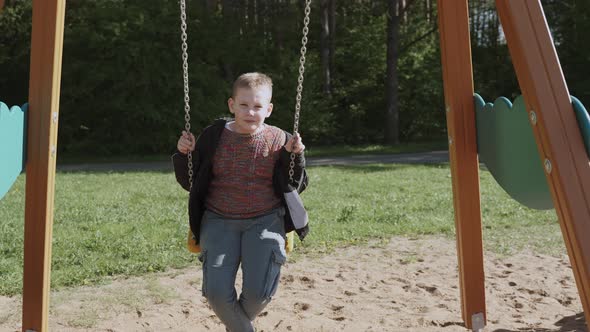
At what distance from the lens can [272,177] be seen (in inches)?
132

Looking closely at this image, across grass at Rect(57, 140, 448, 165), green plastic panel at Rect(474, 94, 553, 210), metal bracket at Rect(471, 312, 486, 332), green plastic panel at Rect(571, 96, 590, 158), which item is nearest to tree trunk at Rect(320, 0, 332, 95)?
grass at Rect(57, 140, 448, 165)

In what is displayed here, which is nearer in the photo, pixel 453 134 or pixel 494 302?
pixel 453 134

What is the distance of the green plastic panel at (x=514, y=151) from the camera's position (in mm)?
3240

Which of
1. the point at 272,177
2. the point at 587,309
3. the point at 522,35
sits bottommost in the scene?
the point at 587,309

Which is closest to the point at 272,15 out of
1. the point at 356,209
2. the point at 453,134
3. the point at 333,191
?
the point at 333,191

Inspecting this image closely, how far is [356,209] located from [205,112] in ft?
37.1

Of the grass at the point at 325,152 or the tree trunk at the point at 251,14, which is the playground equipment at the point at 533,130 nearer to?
the grass at the point at 325,152

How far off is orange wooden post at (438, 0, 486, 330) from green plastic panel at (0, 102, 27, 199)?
217 cm

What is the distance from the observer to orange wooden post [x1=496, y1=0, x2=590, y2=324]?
2742 millimetres

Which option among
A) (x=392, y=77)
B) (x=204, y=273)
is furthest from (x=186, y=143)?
(x=392, y=77)

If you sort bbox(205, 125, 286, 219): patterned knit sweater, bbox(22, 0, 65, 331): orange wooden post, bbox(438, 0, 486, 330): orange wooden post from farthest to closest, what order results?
1. bbox(438, 0, 486, 330): orange wooden post
2. bbox(205, 125, 286, 219): patterned knit sweater
3. bbox(22, 0, 65, 331): orange wooden post

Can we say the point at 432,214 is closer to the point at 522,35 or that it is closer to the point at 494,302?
the point at 494,302

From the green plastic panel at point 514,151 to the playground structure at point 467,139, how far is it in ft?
0.32

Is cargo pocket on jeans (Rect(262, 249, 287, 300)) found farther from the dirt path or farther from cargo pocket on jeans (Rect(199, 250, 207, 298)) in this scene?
the dirt path
